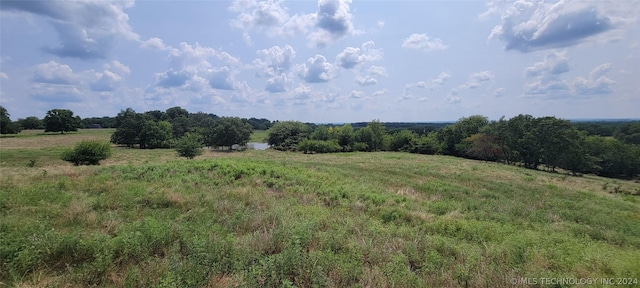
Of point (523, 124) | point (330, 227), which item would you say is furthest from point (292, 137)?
point (330, 227)

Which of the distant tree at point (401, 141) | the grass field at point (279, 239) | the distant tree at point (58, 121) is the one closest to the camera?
the grass field at point (279, 239)

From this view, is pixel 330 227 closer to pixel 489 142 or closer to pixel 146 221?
pixel 146 221

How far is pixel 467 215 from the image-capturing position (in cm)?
1038

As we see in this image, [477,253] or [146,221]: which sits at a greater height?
[146,221]

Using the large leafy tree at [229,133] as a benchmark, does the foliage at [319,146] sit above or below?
below

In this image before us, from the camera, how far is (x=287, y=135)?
279ft

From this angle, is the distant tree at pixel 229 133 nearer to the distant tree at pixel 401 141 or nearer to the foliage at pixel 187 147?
the foliage at pixel 187 147

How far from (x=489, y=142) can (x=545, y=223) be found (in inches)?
2133

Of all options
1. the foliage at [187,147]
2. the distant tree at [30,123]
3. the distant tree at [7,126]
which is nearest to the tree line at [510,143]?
the foliage at [187,147]

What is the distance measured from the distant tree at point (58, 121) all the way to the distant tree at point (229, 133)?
53342mm

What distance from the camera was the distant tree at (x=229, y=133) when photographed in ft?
256

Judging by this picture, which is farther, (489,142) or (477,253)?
(489,142)

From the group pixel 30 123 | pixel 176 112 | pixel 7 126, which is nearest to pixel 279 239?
pixel 7 126

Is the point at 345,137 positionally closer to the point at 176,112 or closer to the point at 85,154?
the point at 85,154
